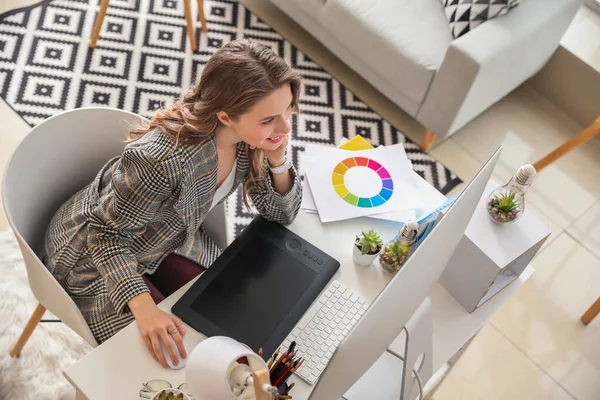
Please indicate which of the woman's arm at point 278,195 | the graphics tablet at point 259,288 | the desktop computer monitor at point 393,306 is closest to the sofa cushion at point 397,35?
the woman's arm at point 278,195

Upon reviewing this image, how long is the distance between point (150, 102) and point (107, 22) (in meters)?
0.55

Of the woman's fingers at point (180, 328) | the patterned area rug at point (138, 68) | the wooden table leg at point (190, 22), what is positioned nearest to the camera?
the woman's fingers at point (180, 328)

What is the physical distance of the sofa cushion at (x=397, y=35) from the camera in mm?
2539

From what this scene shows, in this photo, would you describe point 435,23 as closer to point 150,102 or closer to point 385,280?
point 150,102

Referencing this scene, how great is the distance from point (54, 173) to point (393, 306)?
3.30 feet

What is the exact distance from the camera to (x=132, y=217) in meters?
1.42

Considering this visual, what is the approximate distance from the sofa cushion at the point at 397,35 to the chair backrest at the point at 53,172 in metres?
1.31

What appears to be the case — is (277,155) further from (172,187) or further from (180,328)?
(180,328)

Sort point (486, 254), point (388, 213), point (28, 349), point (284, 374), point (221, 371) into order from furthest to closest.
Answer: point (28, 349), point (388, 213), point (486, 254), point (284, 374), point (221, 371)

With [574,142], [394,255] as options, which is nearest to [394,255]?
[394,255]

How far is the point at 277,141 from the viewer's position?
1.47 m

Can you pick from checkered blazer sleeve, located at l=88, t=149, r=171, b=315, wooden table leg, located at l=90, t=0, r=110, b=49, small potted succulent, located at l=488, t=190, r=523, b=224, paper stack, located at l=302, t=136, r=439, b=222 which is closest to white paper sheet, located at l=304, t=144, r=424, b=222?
paper stack, located at l=302, t=136, r=439, b=222

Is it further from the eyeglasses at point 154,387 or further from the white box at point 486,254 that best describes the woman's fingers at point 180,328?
the white box at point 486,254

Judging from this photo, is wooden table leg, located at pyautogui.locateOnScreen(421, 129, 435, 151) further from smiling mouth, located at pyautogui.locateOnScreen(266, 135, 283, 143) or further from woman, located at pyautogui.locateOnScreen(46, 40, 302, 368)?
smiling mouth, located at pyautogui.locateOnScreen(266, 135, 283, 143)
